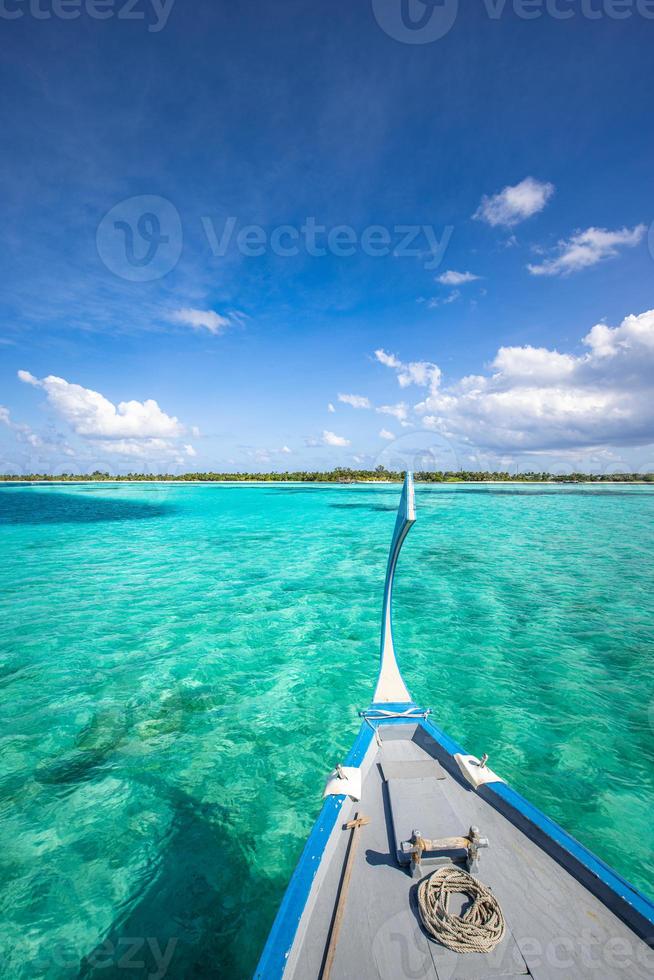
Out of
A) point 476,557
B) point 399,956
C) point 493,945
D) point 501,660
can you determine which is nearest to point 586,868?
point 493,945

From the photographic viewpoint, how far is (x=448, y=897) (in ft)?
8.01

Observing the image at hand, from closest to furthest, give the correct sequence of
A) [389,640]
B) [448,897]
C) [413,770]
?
[448,897]
[413,770]
[389,640]

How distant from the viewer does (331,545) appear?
21922 millimetres

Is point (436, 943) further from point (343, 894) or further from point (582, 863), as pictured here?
point (582, 863)

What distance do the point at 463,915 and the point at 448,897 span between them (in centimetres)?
13

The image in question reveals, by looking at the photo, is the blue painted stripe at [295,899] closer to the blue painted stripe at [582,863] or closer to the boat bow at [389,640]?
the blue painted stripe at [582,863]

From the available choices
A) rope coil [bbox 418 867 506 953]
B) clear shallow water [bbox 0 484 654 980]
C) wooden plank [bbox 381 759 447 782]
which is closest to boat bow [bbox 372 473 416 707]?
wooden plank [bbox 381 759 447 782]

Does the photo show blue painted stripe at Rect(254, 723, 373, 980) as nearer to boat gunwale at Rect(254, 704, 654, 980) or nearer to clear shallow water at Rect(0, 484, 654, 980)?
boat gunwale at Rect(254, 704, 654, 980)

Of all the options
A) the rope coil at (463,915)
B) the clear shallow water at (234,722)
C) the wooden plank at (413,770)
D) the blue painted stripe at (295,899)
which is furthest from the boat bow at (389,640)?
the rope coil at (463,915)

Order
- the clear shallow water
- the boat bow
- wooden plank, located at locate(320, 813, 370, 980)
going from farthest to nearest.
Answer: the boat bow → the clear shallow water → wooden plank, located at locate(320, 813, 370, 980)

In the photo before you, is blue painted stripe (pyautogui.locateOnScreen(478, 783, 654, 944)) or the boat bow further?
the boat bow

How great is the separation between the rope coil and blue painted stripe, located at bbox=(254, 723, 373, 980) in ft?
2.37

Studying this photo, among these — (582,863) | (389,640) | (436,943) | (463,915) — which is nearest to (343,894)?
(436,943)

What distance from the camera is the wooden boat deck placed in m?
2.09
